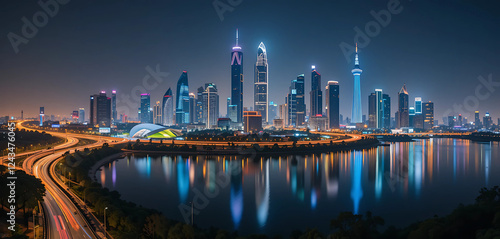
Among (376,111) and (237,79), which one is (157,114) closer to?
(237,79)

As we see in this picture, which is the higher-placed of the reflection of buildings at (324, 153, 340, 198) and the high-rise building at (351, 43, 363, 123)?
the high-rise building at (351, 43, 363, 123)

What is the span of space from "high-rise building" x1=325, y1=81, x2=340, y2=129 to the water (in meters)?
78.2

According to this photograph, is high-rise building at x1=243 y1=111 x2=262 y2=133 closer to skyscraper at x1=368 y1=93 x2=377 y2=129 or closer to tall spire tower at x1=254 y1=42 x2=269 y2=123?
tall spire tower at x1=254 y1=42 x2=269 y2=123

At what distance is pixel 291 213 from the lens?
1647 cm

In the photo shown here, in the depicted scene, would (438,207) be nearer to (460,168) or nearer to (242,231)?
(242,231)

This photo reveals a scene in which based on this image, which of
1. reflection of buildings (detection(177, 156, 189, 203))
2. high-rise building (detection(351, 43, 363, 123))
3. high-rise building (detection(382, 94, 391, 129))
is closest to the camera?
reflection of buildings (detection(177, 156, 189, 203))

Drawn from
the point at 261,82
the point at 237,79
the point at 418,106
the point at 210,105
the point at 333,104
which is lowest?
the point at 418,106

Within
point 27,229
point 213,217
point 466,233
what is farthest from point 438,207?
point 27,229

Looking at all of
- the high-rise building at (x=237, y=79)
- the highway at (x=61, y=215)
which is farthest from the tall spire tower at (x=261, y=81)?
the highway at (x=61, y=215)

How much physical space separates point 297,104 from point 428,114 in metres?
52.2

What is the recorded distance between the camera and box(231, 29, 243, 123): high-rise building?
11081 cm

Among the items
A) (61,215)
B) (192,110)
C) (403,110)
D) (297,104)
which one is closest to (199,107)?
(192,110)

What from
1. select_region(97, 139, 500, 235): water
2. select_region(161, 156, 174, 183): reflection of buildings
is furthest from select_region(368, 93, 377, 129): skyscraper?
select_region(161, 156, 174, 183): reflection of buildings

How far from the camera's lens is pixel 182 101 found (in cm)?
12431
